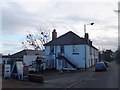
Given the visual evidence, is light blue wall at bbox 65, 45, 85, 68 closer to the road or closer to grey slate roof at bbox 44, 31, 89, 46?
grey slate roof at bbox 44, 31, 89, 46

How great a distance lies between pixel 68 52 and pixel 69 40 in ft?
10.0

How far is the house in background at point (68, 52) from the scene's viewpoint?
6531 cm

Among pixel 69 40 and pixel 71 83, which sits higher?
Result: pixel 69 40

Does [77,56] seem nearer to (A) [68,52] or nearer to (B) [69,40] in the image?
(A) [68,52]

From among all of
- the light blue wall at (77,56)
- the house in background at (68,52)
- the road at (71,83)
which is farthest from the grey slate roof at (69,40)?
the road at (71,83)

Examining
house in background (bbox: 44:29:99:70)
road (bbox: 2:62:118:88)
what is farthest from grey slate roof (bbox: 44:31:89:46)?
road (bbox: 2:62:118:88)

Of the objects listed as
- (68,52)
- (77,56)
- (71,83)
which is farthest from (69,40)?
(71,83)

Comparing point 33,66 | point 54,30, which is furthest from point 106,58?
point 33,66

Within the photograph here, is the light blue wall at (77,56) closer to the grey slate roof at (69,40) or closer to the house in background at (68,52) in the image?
the house in background at (68,52)

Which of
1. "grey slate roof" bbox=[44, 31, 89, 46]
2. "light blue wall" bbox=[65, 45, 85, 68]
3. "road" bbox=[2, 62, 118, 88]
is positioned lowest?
"road" bbox=[2, 62, 118, 88]

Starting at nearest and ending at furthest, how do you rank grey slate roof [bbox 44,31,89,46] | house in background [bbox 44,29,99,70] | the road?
the road < house in background [bbox 44,29,99,70] < grey slate roof [bbox 44,31,89,46]

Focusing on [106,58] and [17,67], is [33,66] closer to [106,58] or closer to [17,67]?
[17,67]

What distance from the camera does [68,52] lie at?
221 ft

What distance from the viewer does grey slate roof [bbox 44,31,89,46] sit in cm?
6775
